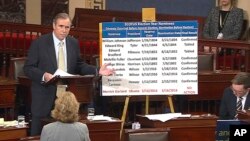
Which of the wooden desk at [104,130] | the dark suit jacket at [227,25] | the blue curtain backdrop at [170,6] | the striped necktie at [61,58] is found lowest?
the wooden desk at [104,130]

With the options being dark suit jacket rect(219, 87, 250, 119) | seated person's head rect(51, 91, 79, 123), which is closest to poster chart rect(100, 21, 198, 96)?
dark suit jacket rect(219, 87, 250, 119)

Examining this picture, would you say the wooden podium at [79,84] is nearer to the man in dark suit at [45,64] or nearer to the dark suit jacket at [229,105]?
the man in dark suit at [45,64]

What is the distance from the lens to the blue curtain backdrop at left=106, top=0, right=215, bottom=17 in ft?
44.7

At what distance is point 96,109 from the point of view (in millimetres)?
9648

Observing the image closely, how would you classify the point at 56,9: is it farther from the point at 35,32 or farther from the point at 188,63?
the point at 188,63

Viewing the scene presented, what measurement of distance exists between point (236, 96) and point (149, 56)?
1.05 m

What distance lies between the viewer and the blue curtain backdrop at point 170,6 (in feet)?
44.7

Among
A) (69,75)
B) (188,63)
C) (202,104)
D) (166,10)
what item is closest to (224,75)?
(202,104)

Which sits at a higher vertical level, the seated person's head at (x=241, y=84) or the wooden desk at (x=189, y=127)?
the seated person's head at (x=241, y=84)

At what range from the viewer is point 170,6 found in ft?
45.9

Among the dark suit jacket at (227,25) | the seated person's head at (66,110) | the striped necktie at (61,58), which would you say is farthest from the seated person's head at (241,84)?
the dark suit jacket at (227,25)

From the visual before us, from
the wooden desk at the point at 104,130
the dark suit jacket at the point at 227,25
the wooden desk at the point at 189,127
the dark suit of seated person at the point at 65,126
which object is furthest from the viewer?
the dark suit jacket at the point at 227,25

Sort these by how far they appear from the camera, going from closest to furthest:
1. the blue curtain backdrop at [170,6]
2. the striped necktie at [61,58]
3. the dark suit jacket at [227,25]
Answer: the striped necktie at [61,58] < the dark suit jacket at [227,25] < the blue curtain backdrop at [170,6]

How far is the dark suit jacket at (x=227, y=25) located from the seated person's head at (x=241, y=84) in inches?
131
